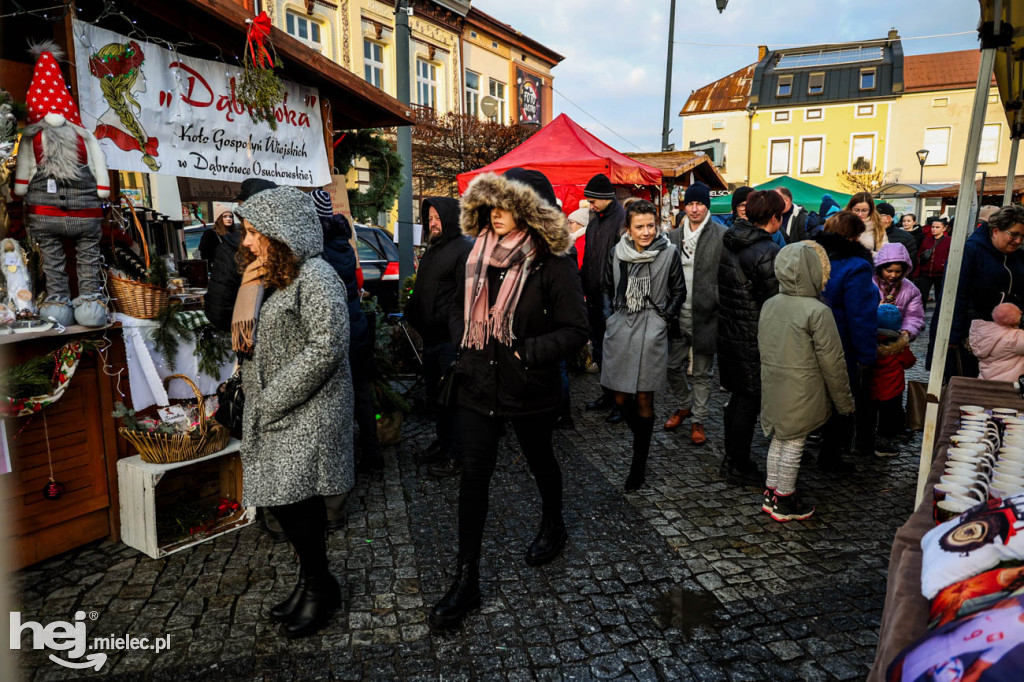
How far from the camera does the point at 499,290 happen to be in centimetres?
299

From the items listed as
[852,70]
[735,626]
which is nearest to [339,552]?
[735,626]

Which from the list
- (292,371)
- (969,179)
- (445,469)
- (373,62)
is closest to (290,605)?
(292,371)

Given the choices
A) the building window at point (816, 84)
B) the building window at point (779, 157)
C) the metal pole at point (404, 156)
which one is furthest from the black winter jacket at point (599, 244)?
the building window at point (816, 84)

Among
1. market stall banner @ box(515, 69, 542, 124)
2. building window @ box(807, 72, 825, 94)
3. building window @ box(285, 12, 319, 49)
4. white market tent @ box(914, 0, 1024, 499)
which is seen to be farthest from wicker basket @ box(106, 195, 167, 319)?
building window @ box(807, 72, 825, 94)

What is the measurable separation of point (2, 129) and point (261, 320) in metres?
1.83

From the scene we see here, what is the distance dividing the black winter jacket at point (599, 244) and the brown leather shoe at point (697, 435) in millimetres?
1400

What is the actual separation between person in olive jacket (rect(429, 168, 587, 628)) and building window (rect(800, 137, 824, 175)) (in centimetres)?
3867

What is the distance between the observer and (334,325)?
2594 millimetres

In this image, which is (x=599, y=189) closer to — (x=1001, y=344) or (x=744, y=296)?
(x=744, y=296)

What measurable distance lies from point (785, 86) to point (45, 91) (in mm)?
40480

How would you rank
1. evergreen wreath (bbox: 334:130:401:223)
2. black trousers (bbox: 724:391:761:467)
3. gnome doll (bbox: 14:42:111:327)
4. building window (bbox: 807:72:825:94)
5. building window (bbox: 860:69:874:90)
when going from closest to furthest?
1. gnome doll (bbox: 14:42:111:327)
2. black trousers (bbox: 724:391:761:467)
3. evergreen wreath (bbox: 334:130:401:223)
4. building window (bbox: 860:69:874:90)
5. building window (bbox: 807:72:825:94)

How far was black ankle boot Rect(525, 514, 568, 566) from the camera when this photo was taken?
337cm

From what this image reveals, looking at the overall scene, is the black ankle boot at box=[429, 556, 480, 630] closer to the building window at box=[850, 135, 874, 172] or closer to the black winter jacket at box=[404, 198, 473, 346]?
the black winter jacket at box=[404, 198, 473, 346]

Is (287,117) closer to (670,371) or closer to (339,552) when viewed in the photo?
(339,552)
